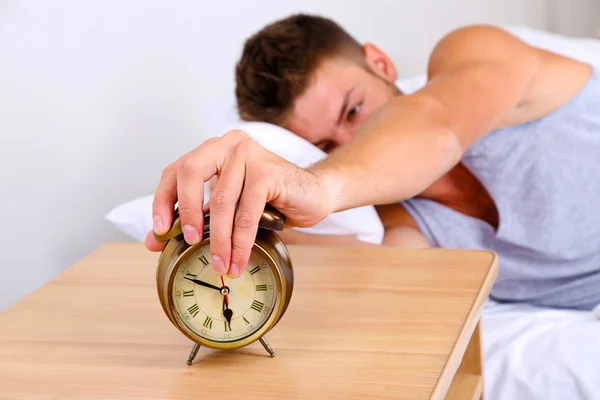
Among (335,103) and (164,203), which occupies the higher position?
(164,203)

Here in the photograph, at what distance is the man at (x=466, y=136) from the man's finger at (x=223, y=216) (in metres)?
0.21

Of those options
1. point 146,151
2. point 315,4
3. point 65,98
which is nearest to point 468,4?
point 315,4

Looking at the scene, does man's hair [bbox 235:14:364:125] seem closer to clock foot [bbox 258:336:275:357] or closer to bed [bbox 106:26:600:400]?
bed [bbox 106:26:600:400]

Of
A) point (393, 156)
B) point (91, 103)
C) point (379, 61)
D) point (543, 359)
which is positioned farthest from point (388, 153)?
point (91, 103)

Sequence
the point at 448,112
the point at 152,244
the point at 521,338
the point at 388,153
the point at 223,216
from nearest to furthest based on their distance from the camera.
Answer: the point at 223,216 → the point at 152,244 → the point at 388,153 → the point at 448,112 → the point at 521,338

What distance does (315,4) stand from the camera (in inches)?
91.7

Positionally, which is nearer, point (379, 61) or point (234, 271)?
point (234, 271)

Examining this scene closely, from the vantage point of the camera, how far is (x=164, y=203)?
90 cm

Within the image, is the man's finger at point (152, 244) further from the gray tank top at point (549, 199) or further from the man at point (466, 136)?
the gray tank top at point (549, 199)

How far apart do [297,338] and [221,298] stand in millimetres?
117

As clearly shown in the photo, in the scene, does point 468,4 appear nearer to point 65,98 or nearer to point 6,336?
point 65,98

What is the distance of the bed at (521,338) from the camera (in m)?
1.25

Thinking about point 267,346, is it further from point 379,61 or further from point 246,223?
point 379,61

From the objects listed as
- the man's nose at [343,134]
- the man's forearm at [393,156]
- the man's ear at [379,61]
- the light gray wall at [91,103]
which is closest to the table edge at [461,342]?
the man's forearm at [393,156]
